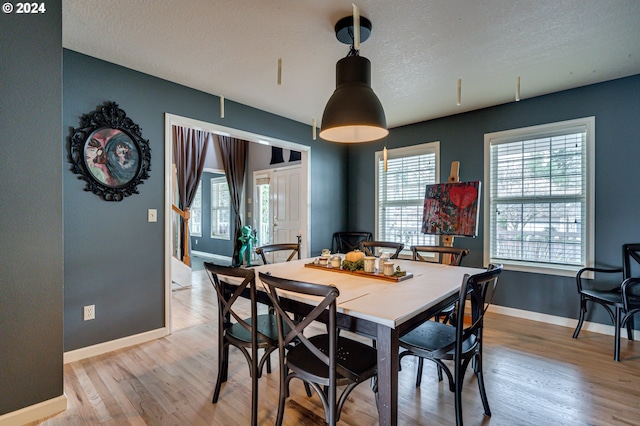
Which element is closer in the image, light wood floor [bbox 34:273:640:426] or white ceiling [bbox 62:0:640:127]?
light wood floor [bbox 34:273:640:426]

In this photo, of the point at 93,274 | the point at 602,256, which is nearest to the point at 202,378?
the point at 93,274

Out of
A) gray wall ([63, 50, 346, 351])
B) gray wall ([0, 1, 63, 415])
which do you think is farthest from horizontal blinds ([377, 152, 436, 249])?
gray wall ([0, 1, 63, 415])

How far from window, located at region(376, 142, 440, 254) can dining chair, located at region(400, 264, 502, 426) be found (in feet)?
8.92

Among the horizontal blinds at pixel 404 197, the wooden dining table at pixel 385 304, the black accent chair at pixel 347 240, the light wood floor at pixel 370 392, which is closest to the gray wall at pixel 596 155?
the horizontal blinds at pixel 404 197

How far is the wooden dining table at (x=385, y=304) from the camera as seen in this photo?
1272 millimetres

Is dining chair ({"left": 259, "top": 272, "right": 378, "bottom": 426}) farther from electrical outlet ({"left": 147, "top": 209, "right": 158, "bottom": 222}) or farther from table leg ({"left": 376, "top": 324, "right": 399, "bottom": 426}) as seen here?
electrical outlet ({"left": 147, "top": 209, "right": 158, "bottom": 222})

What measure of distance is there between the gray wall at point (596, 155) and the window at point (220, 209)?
17.3 feet

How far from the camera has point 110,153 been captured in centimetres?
273

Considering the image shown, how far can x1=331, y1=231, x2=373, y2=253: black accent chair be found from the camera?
5.06 m

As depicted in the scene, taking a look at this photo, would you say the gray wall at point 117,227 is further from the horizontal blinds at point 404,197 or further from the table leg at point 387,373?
the horizontal blinds at point 404,197

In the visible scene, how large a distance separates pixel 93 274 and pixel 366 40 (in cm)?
309

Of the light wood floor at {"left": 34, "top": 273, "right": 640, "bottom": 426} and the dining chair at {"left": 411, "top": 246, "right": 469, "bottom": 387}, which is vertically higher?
the dining chair at {"left": 411, "top": 246, "right": 469, "bottom": 387}

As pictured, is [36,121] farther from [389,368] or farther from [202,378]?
[389,368]

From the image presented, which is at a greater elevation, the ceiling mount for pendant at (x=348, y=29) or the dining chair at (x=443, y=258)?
the ceiling mount for pendant at (x=348, y=29)
